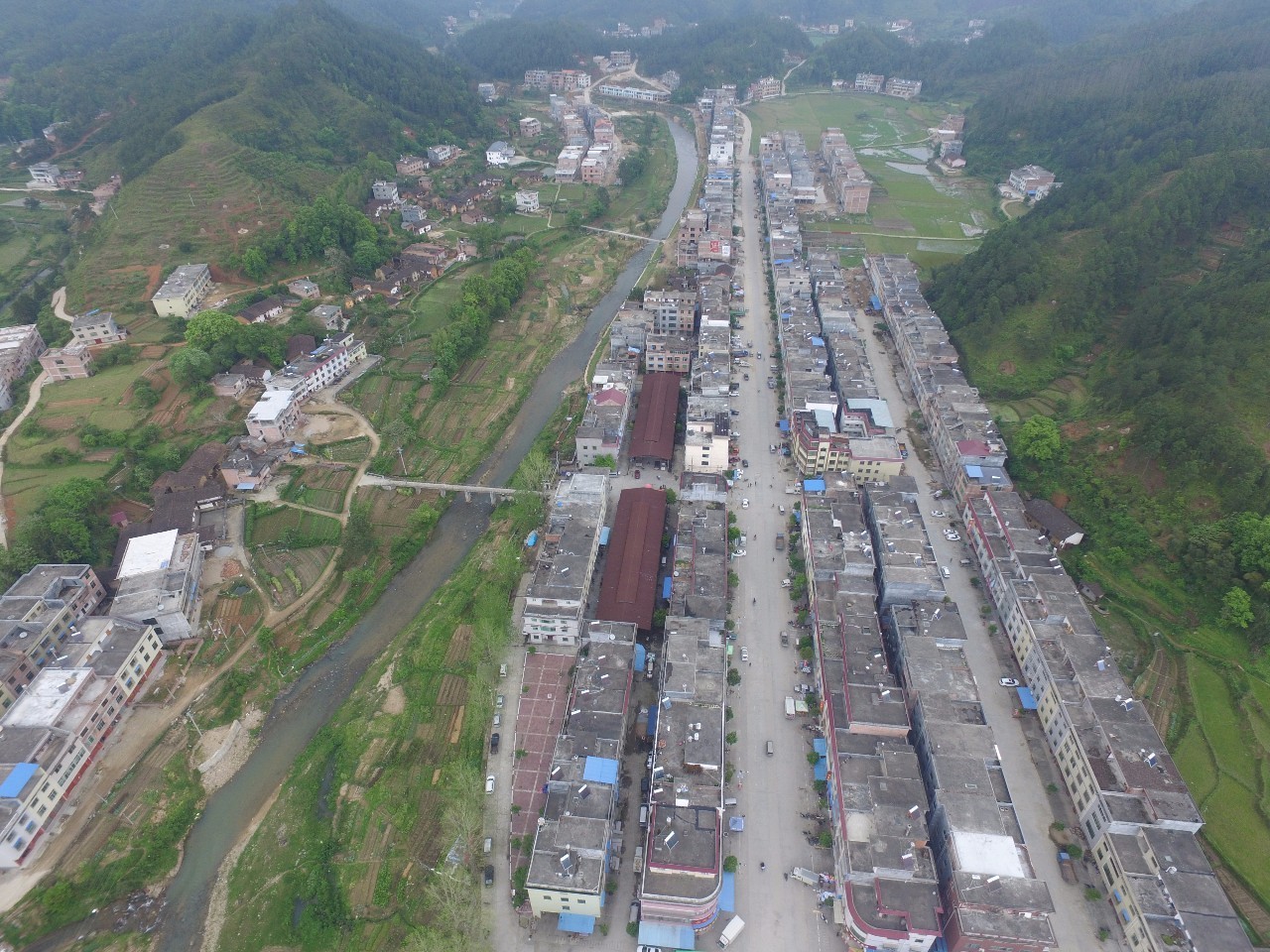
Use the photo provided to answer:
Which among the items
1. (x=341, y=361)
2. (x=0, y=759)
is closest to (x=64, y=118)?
(x=341, y=361)

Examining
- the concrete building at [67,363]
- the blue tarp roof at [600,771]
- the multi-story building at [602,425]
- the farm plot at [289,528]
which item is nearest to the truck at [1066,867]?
the blue tarp roof at [600,771]

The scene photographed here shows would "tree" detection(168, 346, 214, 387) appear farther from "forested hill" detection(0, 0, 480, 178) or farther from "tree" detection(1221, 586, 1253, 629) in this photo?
"tree" detection(1221, 586, 1253, 629)

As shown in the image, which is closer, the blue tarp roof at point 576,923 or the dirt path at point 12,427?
the blue tarp roof at point 576,923

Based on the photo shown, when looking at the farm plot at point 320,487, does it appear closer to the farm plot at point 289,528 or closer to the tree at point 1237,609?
the farm plot at point 289,528

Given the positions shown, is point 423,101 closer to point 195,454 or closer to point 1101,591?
point 195,454

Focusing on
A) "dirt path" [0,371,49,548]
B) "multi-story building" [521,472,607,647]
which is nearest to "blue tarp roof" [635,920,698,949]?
"multi-story building" [521,472,607,647]

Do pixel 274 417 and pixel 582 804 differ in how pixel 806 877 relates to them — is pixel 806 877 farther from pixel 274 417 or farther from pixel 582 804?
pixel 274 417

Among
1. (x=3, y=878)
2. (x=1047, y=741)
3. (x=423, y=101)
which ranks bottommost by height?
(x=3, y=878)

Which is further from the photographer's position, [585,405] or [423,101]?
[423,101]
